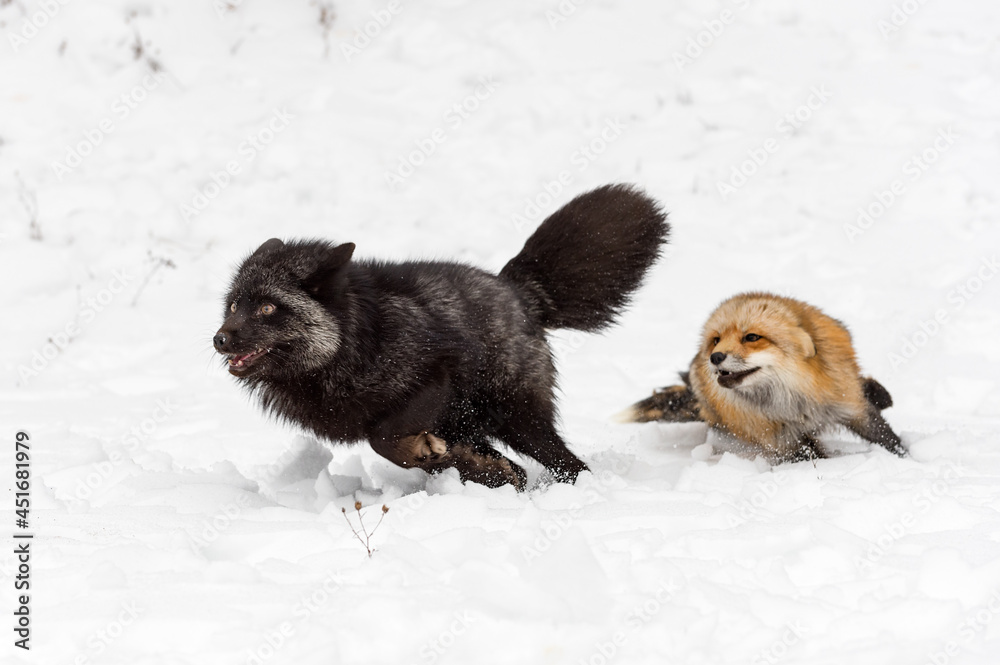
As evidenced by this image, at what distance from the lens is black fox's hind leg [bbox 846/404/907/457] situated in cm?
573

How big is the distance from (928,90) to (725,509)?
861 cm

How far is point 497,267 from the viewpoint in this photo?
946cm

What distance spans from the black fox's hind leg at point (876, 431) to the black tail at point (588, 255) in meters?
1.52

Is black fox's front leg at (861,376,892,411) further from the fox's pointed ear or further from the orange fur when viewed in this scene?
the fox's pointed ear

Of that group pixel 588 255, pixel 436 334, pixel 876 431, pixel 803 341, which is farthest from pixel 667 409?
pixel 436 334

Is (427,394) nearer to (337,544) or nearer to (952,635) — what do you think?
(337,544)

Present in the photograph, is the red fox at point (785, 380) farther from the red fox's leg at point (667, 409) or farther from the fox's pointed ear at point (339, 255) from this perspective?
the fox's pointed ear at point (339, 255)

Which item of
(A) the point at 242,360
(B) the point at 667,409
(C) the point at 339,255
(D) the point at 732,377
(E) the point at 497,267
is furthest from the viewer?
(E) the point at 497,267

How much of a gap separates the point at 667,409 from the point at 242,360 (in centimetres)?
315

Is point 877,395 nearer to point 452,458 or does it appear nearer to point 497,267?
point 452,458

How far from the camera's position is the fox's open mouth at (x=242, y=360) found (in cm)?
464

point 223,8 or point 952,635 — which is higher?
point 952,635

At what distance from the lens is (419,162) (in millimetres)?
10727

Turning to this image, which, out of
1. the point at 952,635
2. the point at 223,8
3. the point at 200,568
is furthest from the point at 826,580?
the point at 223,8
